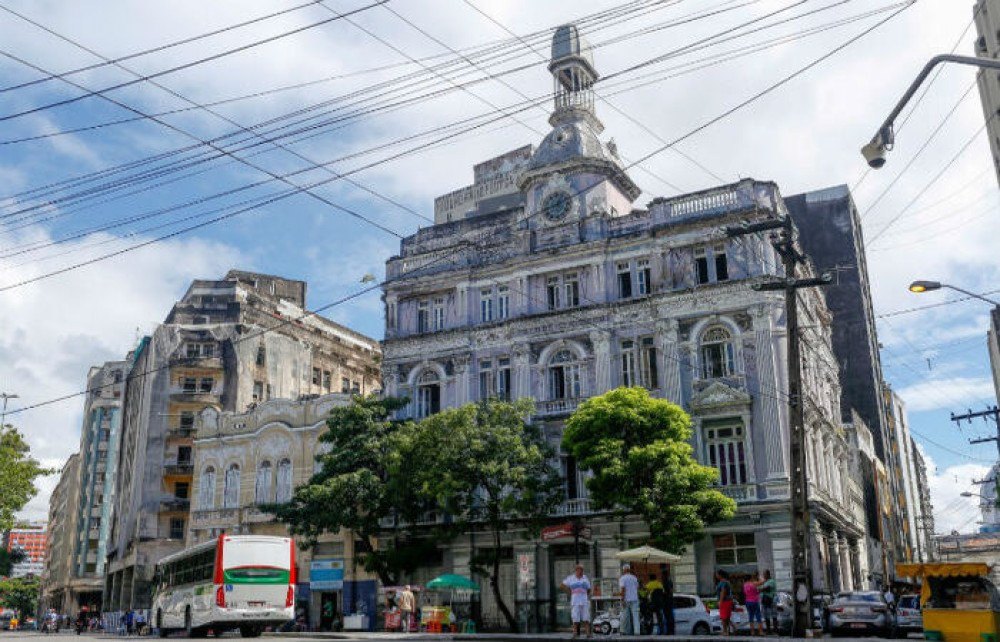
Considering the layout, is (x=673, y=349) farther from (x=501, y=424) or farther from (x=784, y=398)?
(x=501, y=424)

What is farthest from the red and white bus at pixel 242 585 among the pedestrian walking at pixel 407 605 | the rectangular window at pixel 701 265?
the rectangular window at pixel 701 265

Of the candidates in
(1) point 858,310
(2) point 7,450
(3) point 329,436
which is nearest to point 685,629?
(3) point 329,436

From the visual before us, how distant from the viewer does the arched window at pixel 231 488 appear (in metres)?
44.8

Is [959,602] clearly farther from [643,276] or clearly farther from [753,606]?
[643,276]

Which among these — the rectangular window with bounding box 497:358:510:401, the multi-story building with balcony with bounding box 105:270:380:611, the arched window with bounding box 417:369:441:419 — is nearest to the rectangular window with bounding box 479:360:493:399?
the rectangular window with bounding box 497:358:510:401

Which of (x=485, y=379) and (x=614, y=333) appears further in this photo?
(x=485, y=379)

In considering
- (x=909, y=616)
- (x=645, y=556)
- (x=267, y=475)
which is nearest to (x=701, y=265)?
(x=645, y=556)

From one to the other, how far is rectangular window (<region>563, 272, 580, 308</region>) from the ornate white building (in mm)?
62

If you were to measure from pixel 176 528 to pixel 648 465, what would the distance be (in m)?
36.6

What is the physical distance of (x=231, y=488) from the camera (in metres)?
45.1

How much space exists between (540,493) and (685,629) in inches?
380

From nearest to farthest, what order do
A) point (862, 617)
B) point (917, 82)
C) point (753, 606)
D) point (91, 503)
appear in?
point (917, 82), point (753, 606), point (862, 617), point (91, 503)

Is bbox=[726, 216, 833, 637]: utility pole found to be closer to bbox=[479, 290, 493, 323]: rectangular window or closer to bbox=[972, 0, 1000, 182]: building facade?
bbox=[972, 0, 1000, 182]: building facade

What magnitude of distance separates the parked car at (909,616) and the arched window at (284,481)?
91.7ft
